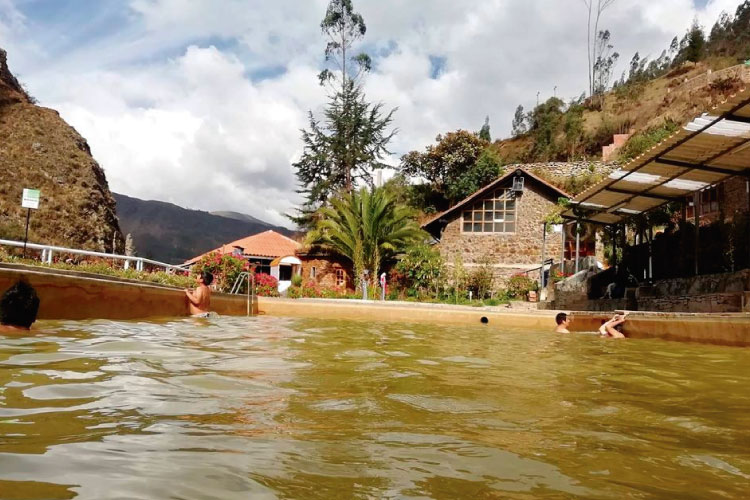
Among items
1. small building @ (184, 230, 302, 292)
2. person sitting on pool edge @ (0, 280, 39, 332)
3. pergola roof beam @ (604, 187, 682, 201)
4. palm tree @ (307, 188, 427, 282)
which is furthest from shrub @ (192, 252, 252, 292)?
small building @ (184, 230, 302, 292)

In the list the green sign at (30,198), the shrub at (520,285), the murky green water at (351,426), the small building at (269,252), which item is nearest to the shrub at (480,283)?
the shrub at (520,285)

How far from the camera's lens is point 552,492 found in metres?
1.65

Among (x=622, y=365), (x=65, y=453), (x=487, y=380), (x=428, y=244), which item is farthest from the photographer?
(x=428, y=244)

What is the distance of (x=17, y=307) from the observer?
16.7 ft

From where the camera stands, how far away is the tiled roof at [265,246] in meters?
33.9

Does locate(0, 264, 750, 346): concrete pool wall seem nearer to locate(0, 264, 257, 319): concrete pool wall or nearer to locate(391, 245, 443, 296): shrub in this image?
locate(0, 264, 257, 319): concrete pool wall

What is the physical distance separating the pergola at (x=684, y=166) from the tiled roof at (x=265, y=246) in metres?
23.1

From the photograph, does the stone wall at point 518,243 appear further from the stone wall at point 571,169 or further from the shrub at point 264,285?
the shrub at point 264,285

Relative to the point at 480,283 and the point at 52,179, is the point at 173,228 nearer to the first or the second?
the point at 52,179

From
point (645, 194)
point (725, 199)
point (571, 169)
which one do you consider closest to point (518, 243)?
point (571, 169)

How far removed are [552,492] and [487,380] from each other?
8.03ft

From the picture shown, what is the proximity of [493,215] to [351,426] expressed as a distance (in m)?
25.7

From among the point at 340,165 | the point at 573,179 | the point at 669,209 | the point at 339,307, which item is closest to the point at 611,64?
the point at 573,179

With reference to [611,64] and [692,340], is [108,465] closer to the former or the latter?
[692,340]
